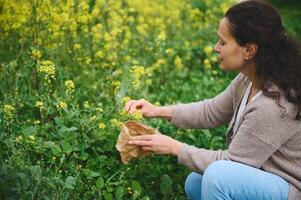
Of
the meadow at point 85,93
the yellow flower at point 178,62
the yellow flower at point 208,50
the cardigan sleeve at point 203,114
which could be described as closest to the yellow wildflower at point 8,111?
the meadow at point 85,93

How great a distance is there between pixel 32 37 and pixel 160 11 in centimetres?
204

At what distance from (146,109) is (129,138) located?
0.29 m

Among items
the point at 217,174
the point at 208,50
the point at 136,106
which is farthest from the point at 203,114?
the point at 208,50

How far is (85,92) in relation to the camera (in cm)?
403

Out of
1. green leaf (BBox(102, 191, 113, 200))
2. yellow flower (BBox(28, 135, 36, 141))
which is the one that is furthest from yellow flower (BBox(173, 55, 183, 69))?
yellow flower (BBox(28, 135, 36, 141))

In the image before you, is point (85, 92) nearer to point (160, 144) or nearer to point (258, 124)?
point (160, 144)

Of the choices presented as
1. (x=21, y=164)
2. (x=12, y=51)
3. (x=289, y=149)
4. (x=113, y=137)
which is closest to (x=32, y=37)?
(x=12, y=51)

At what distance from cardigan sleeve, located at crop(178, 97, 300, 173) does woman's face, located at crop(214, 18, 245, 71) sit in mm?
226

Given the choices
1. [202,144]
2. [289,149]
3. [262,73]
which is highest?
[262,73]

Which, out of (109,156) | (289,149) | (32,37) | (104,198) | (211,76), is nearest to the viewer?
(289,149)

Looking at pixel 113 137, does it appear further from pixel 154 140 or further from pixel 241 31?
pixel 241 31

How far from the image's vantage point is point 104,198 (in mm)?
3240

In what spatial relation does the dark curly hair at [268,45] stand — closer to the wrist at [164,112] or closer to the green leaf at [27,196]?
the wrist at [164,112]

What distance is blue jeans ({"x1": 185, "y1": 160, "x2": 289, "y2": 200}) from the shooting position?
2.83m
